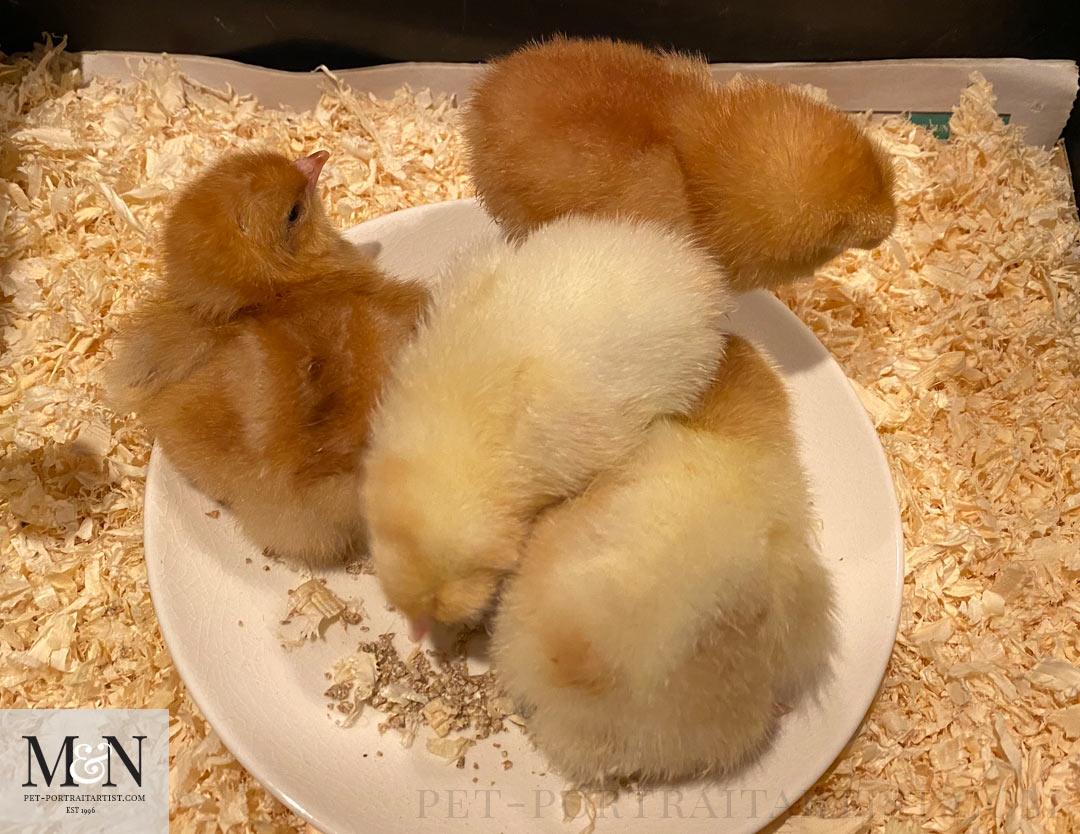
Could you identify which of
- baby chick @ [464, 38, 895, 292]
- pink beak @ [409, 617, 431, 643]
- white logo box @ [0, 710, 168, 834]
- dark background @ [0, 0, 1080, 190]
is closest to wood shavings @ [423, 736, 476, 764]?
pink beak @ [409, 617, 431, 643]

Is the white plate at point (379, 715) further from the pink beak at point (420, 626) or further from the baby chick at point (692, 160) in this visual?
the baby chick at point (692, 160)

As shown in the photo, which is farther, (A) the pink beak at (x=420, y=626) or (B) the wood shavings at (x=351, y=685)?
(B) the wood shavings at (x=351, y=685)

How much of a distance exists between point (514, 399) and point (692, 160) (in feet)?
1.62

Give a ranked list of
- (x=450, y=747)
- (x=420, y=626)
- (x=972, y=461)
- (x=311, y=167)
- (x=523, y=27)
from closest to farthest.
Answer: (x=420, y=626), (x=450, y=747), (x=311, y=167), (x=972, y=461), (x=523, y=27)

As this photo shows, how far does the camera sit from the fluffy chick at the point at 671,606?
1.00m

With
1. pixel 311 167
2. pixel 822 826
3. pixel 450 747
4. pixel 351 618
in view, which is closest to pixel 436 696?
pixel 450 747

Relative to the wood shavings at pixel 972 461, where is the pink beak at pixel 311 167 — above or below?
above

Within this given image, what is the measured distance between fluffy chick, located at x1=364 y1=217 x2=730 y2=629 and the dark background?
1.03 metres

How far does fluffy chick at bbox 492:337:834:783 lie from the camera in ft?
3.28

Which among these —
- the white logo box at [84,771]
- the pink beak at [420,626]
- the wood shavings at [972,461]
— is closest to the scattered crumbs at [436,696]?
the pink beak at [420,626]

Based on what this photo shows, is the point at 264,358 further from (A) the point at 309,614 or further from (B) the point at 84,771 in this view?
(B) the point at 84,771

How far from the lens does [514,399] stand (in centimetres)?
106

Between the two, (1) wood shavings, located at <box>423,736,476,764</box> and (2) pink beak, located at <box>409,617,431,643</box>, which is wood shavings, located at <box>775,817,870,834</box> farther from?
(2) pink beak, located at <box>409,617,431,643</box>

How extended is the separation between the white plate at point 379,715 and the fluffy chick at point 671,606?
0.11 metres
